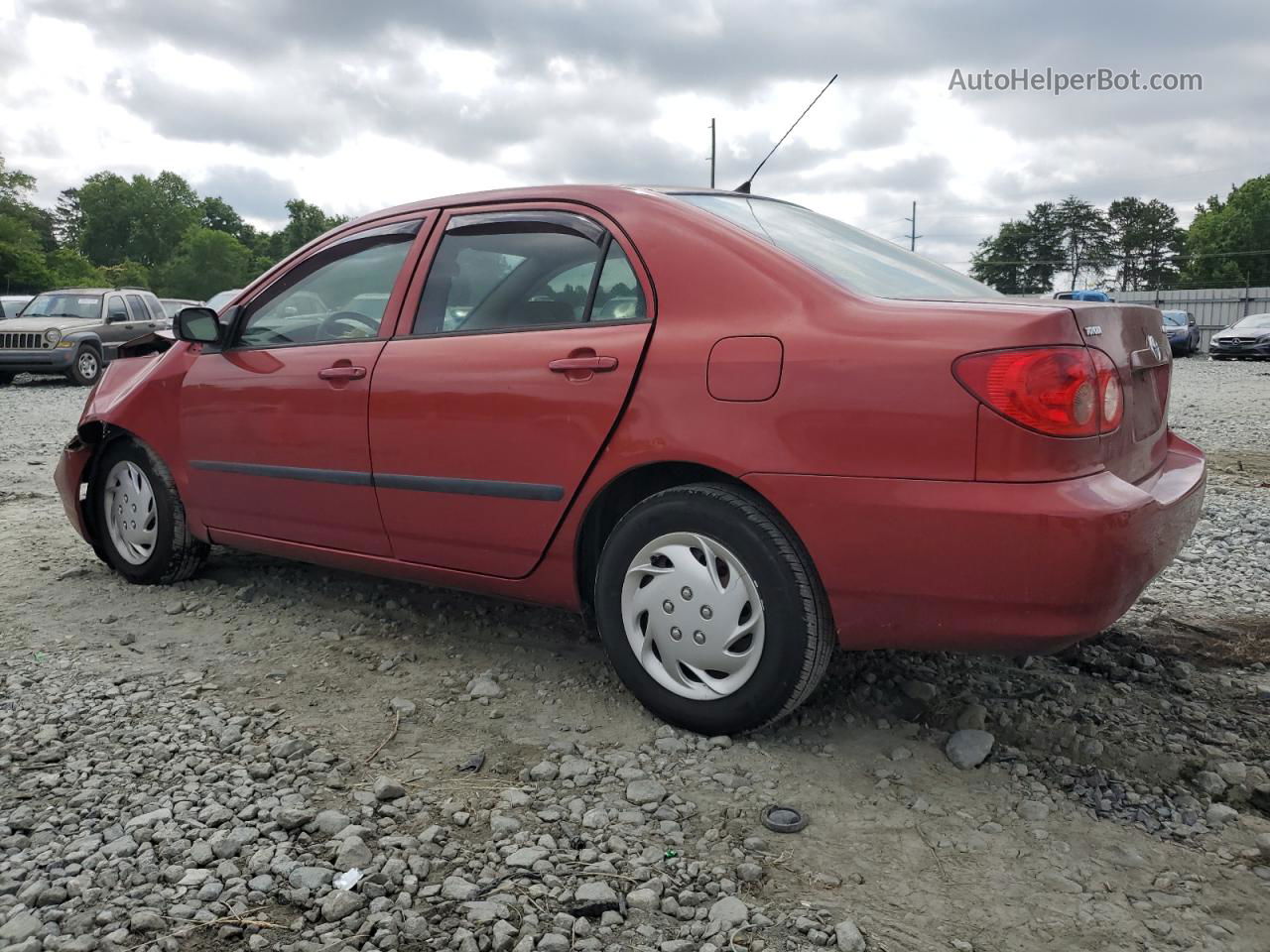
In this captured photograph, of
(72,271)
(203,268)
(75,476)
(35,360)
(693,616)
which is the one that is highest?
(203,268)

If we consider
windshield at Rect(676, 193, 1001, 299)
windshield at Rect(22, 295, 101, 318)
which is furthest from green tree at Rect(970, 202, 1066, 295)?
windshield at Rect(676, 193, 1001, 299)

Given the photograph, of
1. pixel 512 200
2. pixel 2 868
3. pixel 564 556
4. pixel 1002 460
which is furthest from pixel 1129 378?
pixel 2 868

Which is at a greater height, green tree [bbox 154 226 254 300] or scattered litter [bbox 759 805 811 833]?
green tree [bbox 154 226 254 300]

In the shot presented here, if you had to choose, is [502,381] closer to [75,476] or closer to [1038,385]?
[1038,385]

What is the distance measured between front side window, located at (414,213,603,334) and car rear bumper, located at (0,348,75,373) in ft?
49.8

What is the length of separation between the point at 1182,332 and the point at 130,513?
97.6 ft

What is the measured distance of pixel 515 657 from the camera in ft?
11.9

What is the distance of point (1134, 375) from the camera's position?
2.77m

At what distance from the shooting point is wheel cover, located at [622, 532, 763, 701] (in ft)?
9.18

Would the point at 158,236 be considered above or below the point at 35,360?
above

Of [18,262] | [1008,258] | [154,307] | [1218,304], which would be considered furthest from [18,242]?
[1008,258]

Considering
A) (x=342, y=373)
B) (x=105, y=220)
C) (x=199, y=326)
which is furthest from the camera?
(x=105, y=220)

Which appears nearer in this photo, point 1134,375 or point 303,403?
point 1134,375

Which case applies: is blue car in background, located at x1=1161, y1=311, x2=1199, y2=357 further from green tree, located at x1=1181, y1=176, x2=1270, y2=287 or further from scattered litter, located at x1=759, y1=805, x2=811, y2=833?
green tree, located at x1=1181, y1=176, x2=1270, y2=287
